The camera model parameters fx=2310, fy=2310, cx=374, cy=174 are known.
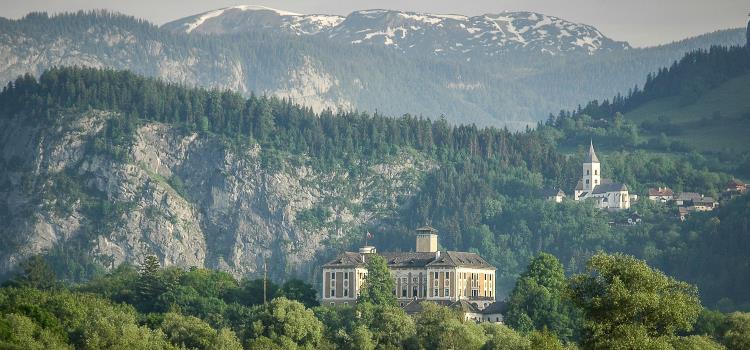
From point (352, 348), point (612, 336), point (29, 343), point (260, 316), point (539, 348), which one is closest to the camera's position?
point (612, 336)

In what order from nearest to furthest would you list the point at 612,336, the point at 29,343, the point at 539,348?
the point at 612,336 → the point at 539,348 → the point at 29,343

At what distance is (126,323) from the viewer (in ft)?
582

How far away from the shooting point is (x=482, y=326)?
200 meters

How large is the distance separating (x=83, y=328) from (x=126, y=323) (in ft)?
24.3

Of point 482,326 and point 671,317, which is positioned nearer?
point 671,317

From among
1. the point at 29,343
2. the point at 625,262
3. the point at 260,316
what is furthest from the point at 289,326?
the point at 625,262

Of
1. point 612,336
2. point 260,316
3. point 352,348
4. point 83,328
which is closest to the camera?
point 612,336

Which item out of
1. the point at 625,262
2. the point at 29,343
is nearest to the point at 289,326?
the point at 29,343

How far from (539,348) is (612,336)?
15973mm

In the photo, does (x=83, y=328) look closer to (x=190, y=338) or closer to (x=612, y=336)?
(x=190, y=338)

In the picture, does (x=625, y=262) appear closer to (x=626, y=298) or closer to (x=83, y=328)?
(x=626, y=298)

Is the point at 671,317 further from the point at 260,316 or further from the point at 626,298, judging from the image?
the point at 260,316

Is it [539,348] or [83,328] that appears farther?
[83,328]

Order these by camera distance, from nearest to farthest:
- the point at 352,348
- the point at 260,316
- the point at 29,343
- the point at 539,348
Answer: the point at 539,348, the point at 29,343, the point at 352,348, the point at 260,316
